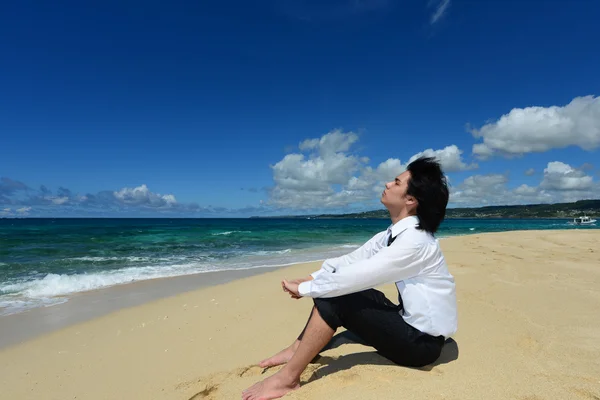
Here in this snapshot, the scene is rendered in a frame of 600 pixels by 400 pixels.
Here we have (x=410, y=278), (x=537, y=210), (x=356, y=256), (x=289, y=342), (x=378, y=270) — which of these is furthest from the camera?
(x=537, y=210)

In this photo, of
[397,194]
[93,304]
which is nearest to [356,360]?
[397,194]

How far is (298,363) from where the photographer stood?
2.14 metres

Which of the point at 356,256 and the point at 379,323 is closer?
the point at 379,323

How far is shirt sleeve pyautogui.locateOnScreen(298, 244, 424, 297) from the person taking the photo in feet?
6.40

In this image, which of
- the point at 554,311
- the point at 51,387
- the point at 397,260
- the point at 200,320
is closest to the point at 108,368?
the point at 51,387

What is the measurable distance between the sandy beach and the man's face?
1133 millimetres

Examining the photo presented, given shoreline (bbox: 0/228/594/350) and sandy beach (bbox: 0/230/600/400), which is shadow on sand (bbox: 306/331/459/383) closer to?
sandy beach (bbox: 0/230/600/400)

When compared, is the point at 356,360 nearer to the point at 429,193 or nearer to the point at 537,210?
the point at 429,193

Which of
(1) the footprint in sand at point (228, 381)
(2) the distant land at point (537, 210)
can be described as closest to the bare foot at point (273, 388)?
(1) the footprint in sand at point (228, 381)

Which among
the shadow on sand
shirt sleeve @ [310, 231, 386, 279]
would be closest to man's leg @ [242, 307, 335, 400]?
the shadow on sand

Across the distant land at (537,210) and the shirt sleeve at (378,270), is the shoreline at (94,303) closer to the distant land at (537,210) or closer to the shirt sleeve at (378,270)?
the shirt sleeve at (378,270)

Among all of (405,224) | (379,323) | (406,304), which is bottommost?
(379,323)

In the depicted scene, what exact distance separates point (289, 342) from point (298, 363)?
1510 millimetres

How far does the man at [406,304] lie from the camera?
6.72 ft
